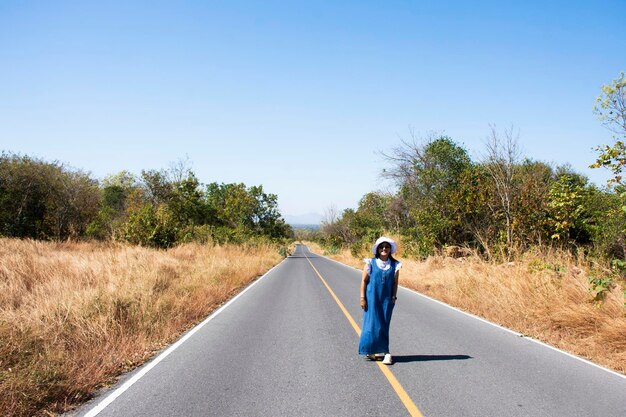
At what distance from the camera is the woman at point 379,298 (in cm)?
638

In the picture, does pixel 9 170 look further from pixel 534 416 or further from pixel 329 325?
pixel 534 416

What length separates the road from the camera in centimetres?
452

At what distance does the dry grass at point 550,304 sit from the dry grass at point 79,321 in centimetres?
724

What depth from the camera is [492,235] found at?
20.2 m

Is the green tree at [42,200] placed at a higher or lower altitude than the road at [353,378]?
higher

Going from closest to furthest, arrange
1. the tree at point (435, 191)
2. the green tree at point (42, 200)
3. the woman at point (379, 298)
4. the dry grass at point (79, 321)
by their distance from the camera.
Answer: the dry grass at point (79, 321) → the woman at point (379, 298) → the tree at point (435, 191) → the green tree at point (42, 200)

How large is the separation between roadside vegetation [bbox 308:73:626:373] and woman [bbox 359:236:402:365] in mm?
3422

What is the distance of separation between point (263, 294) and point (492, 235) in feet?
38.8

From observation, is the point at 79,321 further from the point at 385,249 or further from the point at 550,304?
the point at 550,304

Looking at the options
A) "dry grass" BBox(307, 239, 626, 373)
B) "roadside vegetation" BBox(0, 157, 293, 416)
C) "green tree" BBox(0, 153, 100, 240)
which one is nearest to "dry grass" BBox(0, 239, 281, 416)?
"roadside vegetation" BBox(0, 157, 293, 416)

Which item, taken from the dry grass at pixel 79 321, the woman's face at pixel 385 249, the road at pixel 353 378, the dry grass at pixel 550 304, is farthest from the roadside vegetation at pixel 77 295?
the dry grass at pixel 550 304

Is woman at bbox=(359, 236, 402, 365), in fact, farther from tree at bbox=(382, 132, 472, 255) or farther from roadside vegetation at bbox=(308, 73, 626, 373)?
tree at bbox=(382, 132, 472, 255)

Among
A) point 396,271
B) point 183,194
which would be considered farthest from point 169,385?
point 183,194

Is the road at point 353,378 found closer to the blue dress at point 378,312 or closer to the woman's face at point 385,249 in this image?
the blue dress at point 378,312
